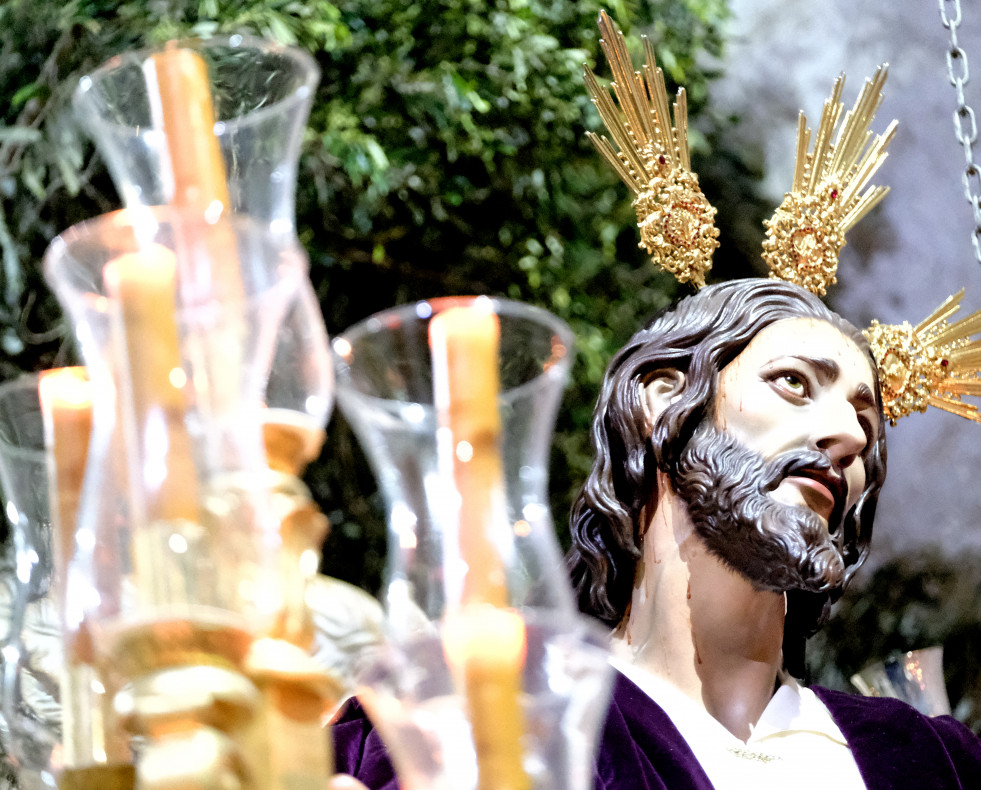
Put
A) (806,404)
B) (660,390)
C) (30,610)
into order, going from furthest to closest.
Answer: (660,390) → (806,404) → (30,610)

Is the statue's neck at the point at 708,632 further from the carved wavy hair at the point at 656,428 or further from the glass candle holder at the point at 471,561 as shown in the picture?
the glass candle holder at the point at 471,561

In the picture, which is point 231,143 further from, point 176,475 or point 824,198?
point 824,198

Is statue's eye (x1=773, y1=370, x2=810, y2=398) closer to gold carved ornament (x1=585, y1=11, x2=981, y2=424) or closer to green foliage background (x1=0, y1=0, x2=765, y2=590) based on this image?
gold carved ornament (x1=585, y1=11, x2=981, y2=424)

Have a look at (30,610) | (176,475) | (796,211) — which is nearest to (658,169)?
(796,211)

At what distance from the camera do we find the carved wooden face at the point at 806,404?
1534 millimetres

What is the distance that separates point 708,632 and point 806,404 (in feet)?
0.89

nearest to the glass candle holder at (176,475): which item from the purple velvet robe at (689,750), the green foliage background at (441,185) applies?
the purple velvet robe at (689,750)

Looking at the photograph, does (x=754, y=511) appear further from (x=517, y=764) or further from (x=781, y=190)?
(x=781, y=190)

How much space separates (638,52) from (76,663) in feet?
5.94

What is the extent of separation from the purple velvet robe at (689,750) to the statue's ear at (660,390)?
316mm

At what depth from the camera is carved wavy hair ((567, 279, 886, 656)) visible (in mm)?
1608

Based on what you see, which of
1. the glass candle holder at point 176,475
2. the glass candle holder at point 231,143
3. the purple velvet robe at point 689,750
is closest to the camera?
the glass candle holder at point 176,475

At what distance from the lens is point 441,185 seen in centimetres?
222

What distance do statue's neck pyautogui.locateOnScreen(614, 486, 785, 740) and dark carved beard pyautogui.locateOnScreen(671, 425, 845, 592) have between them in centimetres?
3
